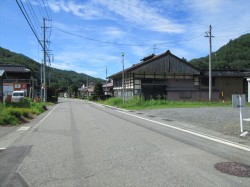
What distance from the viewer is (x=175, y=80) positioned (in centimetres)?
5147

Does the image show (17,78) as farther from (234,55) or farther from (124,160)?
(124,160)

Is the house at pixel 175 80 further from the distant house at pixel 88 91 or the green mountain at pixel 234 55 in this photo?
the distant house at pixel 88 91

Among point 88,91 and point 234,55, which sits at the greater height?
point 234,55

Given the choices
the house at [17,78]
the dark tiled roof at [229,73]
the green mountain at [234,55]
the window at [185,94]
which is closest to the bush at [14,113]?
the window at [185,94]

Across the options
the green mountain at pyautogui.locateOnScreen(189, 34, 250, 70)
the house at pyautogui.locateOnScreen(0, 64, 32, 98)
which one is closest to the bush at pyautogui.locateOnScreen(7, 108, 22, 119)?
the green mountain at pyautogui.locateOnScreen(189, 34, 250, 70)

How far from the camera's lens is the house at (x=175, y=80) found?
163ft

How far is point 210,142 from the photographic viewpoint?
11.2 m

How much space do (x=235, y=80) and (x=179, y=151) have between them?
151ft

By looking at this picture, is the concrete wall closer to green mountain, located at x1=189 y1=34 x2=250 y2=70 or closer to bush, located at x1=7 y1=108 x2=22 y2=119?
green mountain, located at x1=189 y1=34 x2=250 y2=70

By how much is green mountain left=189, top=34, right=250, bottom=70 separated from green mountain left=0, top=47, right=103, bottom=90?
43.8 meters

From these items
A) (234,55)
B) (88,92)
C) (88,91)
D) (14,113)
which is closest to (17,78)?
(234,55)

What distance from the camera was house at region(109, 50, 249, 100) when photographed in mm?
49688

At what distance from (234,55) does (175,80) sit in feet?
60.1

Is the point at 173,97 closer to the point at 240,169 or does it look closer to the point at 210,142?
the point at 210,142
